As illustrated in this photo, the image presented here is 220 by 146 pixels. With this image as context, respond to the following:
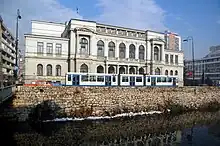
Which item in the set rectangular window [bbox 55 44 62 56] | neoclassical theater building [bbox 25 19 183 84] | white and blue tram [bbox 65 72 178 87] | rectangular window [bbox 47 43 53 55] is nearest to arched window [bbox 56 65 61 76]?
neoclassical theater building [bbox 25 19 183 84]

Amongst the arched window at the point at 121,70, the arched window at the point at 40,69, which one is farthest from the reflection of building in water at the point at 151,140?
the arched window at the point at 121,70

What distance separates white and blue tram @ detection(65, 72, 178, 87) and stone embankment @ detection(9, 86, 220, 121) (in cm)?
602

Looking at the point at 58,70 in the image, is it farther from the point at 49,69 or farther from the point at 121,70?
the point at 121,70

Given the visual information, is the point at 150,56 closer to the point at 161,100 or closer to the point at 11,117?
the point at 161,100

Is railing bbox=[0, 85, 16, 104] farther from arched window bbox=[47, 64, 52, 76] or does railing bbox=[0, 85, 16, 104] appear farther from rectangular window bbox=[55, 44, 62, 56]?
rectangular window bbox=[55, 44, 62, 56]

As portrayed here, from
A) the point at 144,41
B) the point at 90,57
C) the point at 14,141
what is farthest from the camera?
the point at 144,41

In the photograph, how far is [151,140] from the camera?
79.6ft

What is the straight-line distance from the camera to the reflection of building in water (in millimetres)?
23139

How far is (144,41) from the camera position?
7075 centimetres

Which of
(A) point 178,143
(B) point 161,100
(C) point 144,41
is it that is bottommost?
(A) point 178,143

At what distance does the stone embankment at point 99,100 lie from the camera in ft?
99.5

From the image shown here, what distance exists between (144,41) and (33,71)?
32.4 meters

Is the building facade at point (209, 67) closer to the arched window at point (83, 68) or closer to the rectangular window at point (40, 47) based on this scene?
the arched window at point (83, 68)

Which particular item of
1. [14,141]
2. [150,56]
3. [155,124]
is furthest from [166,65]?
[14,141]
